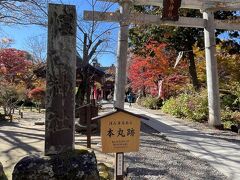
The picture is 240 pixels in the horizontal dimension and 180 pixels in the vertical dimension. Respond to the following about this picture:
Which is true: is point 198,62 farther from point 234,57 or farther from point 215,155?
point 215,155

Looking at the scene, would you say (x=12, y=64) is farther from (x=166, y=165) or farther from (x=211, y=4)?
(x=166, y=165)

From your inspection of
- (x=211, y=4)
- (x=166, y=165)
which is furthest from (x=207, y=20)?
(x=166, y=165)

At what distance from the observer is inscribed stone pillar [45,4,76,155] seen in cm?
503

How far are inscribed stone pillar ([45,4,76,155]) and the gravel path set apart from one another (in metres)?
1.97

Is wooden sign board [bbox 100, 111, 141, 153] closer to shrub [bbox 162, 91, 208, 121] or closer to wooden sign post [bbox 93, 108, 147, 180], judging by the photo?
wooden sign post [bbox 93, 108, 147, 180]

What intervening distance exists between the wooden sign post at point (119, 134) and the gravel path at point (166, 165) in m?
1.62

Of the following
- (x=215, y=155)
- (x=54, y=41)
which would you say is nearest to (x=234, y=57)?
(x=215, y=155)

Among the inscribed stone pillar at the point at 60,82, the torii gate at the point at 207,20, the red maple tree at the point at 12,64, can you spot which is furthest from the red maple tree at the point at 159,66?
the inscribed stone pillar at the point at 60,82

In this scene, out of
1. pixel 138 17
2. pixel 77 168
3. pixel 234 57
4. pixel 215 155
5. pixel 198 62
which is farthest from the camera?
pixel 198 62

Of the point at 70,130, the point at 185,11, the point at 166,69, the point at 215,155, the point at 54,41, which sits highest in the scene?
the point at 185,11

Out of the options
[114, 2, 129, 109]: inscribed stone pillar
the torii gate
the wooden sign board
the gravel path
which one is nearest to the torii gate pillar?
the torii gate

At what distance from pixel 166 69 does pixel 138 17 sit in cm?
1256

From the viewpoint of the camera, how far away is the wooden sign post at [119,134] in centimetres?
485

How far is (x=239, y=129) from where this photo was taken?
44.7 feet
